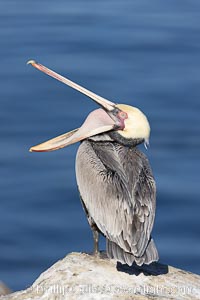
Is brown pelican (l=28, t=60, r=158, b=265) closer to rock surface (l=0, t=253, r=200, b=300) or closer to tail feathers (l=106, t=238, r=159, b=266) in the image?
tail feathers (l=106, t=238, r=159, b=266)

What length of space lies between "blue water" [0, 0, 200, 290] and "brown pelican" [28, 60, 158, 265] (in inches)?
115

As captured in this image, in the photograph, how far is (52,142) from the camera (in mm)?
10680

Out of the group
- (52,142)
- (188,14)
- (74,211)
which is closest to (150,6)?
(188,14)

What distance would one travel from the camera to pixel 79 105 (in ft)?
50.8

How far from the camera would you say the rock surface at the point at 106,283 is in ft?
30.7

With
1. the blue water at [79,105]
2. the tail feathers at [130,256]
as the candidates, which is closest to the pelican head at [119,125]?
the tail feathers at [130,256]

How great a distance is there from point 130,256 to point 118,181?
592mm

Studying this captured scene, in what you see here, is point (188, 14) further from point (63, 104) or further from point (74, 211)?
point (74, 211)

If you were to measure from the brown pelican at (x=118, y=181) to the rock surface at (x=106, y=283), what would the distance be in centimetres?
15

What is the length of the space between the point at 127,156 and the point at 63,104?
547 centimetres

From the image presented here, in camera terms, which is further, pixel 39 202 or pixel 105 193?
pixel 39 202

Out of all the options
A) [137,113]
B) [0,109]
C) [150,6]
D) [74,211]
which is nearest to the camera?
[137,113]

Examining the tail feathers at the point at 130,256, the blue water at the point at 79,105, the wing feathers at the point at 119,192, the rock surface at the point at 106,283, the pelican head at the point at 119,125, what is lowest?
the rock surface at the point at 106,283

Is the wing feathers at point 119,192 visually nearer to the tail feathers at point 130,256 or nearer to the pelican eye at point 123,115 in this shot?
the tail feathers at point 130,256
